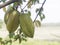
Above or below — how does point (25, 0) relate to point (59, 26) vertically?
above

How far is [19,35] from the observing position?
34 centimetres

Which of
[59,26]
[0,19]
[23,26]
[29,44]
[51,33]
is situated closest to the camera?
[23,26]

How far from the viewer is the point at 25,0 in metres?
0.33

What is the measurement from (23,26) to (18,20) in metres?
0.02

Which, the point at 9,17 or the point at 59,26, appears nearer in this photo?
the point at 9,17

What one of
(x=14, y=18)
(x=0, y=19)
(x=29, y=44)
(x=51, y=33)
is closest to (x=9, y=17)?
(x=14, y=18)

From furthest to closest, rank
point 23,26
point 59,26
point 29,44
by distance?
point 59,26 → point 29,44 → point 23,26

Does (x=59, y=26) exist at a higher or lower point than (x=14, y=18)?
lower

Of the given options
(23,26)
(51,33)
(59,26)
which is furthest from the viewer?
(59,26)

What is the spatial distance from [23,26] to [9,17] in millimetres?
29

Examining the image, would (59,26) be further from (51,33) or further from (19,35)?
(19,35)

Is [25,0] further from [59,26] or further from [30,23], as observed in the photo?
[59,26]

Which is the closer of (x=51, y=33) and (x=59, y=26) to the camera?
(x=51, y=33)

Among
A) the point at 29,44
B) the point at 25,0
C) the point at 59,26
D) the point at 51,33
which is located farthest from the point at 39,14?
the point at 59,26
